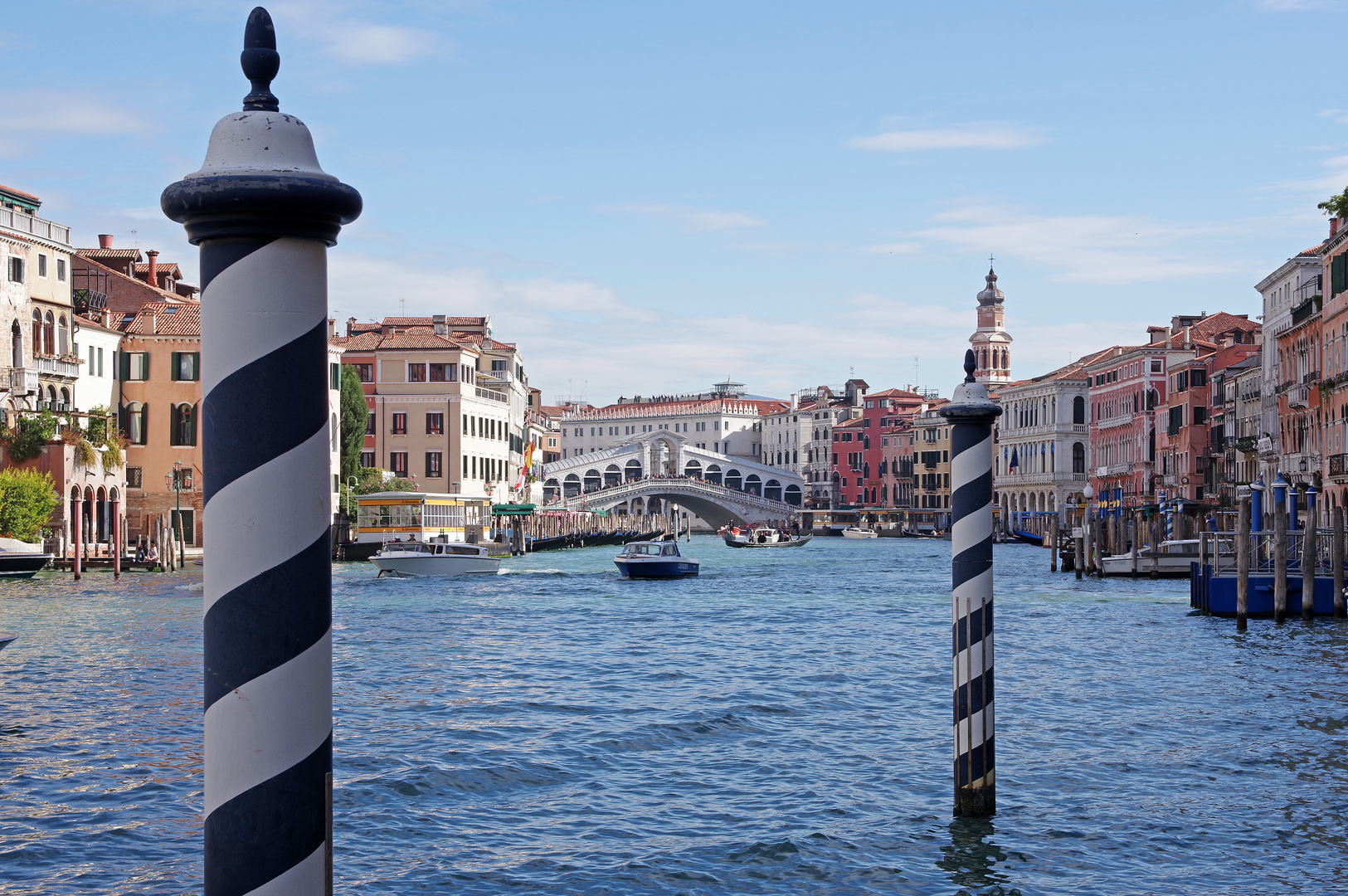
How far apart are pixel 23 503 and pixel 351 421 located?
16.5 m

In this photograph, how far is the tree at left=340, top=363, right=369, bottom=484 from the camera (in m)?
45.7

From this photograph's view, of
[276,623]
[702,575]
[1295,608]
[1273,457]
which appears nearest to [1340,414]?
[1273,457]

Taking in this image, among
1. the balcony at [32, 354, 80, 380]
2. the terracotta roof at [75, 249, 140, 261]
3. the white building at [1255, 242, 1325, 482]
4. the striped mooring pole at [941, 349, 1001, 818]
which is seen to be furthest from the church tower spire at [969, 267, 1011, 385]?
the striped mooring pole at [941, 349, 1001, 818]

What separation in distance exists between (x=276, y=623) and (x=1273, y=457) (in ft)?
131

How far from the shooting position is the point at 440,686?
43.4ft

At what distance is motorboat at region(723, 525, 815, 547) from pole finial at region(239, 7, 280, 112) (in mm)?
63554

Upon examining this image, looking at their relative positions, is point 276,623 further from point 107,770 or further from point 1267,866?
point 107,770

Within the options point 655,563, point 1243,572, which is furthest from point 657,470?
point 1243,572

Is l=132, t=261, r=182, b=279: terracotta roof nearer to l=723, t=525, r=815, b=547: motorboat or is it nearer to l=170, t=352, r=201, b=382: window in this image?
l=170, t=352, r=201, b=382: window

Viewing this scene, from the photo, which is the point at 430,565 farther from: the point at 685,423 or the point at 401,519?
the point at 685,423

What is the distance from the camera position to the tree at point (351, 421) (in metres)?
45.7

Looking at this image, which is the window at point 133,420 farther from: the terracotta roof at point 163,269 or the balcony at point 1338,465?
the balcony at point 1338,465

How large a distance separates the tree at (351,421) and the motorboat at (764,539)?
74.6ft

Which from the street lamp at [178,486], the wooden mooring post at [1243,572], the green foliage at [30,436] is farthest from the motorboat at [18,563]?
the wooden mooring post at [1243,572]
